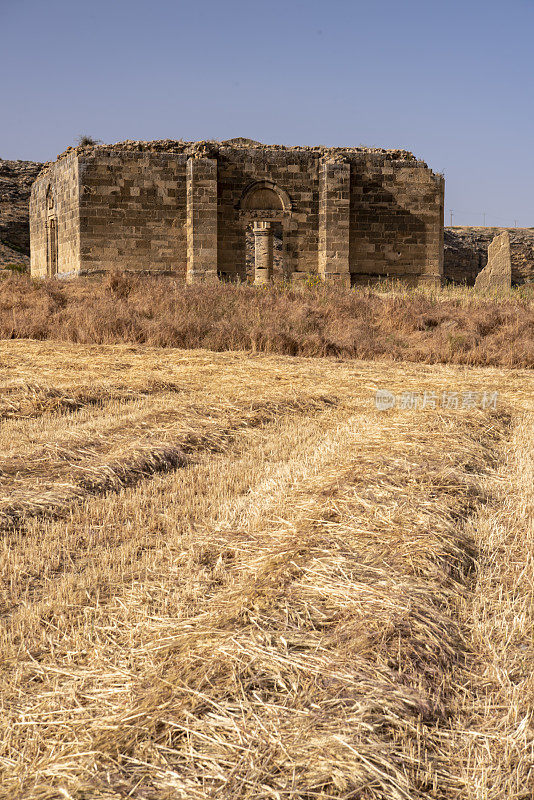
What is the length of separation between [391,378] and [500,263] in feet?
53.5

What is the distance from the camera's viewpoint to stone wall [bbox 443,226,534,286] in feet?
117

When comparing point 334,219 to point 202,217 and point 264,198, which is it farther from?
point 202,217

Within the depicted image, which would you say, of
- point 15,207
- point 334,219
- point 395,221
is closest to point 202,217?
point 334,219

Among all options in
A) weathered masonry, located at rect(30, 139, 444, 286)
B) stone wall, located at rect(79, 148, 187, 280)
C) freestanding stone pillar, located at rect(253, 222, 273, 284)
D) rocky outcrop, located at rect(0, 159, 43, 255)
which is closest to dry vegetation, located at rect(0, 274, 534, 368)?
stone wall, located at rect(79, 148, 187, 280)

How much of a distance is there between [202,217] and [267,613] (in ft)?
61.8

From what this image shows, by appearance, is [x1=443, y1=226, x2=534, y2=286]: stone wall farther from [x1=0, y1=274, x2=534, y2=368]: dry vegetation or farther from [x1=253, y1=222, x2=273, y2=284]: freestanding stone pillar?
[x1=0, y1=274, x2=534, y2=368]: dry vegetation

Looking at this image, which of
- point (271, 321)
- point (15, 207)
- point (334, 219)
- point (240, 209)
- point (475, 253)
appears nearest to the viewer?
point (271, 321)

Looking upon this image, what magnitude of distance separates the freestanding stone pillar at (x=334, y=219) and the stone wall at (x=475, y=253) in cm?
1543

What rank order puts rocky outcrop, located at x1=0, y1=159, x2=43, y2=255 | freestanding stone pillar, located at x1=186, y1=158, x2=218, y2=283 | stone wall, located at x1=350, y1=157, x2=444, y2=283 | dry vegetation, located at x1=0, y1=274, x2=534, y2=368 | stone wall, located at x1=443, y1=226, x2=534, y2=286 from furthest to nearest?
stone wall, located at x1=443, y1=226, x2=534, y2=286, rocky outcrop, located at x1=0, y1=159, x2=43, y2=255, stone wall, located at x1=350, y1=157, x2=444, y2=283, freestanding stone pillar, located at x1=186, y1=158, x2=218, y2=283, dry vegetation, located at x1=0, y1=274, x2=534, y2=368

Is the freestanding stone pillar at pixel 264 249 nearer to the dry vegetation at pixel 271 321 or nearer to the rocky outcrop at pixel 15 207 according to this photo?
the dry vegetation at pixel 271 321

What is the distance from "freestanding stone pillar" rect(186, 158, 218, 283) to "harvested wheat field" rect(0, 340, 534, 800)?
592 inches

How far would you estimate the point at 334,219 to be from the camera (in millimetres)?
21078

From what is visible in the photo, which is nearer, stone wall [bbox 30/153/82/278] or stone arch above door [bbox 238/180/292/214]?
stone wall [bbox 30/153/82/278]

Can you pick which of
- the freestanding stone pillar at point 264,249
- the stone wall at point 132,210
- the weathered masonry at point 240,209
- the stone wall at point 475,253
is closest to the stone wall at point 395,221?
the weathered masonry at point 240,209
